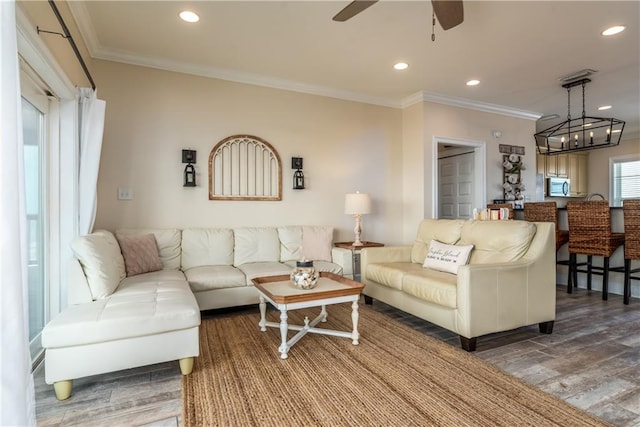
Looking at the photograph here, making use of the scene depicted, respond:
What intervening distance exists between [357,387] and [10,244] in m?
1.78

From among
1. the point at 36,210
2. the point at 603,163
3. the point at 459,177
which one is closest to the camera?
the point at 36,210

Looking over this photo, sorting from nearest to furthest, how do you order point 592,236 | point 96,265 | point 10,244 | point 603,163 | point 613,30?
point 10,244 → point 96,265 → point 613,30 → point 592,236 → point 603,163

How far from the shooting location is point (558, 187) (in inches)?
304

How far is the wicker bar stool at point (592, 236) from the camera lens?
3.94m

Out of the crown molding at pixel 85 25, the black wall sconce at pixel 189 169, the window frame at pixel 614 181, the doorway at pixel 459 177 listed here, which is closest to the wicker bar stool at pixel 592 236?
the doorway at pixel 459 177

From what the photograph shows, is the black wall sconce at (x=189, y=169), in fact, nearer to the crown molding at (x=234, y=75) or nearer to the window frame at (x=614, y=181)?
the crown molding at (x=234, y=75)

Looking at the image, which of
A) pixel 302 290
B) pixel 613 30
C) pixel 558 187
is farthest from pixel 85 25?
pixel 558 187

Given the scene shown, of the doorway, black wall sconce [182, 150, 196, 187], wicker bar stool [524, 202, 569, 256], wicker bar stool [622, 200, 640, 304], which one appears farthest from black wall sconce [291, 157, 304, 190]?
wicker bar stool [622, 200, 640, 304]

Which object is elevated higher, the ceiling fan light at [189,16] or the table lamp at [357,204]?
the ceiling fan light at [189,16]

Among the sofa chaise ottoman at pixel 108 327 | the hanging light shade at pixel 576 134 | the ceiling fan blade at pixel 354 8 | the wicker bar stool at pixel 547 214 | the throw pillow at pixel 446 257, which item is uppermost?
the hanging light shade at pixel 576 134

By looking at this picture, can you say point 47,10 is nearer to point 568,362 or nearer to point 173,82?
point 173,82

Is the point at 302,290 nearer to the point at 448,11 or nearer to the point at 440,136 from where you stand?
the point at 448,11

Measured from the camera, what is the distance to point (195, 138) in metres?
4.01

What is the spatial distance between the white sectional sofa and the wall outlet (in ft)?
1.36
